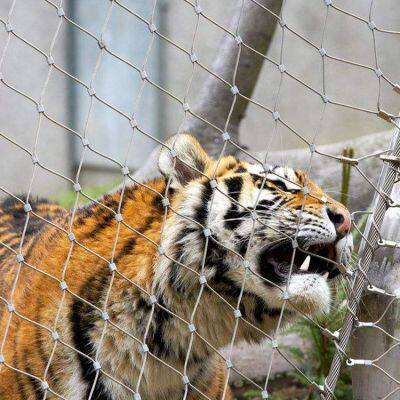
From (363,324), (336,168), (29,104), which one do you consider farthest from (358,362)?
(29,104)

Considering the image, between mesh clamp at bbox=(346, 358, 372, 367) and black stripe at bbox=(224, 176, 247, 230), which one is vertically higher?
black stripe at bbox=(224, 176, 247, 230)

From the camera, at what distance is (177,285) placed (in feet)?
9.44

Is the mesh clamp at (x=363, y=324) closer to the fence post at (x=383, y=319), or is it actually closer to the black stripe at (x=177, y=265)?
the fence post at (x=383, y=319)

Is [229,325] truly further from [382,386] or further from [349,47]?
[349,47]

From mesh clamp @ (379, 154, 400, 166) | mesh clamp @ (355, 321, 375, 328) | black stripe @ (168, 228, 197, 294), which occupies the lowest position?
black stripe @ (168, 228, 197, 294)

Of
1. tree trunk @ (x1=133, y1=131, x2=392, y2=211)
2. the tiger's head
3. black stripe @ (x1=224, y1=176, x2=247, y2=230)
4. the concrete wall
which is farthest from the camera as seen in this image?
the concrete wall

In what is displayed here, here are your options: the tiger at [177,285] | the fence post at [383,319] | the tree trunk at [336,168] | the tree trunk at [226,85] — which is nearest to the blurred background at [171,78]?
the tree trunk at [336,168]

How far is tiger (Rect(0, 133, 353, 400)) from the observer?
283 cm

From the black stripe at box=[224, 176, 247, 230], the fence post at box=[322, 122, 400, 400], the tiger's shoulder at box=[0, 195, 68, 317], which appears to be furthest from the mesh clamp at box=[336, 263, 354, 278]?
the tiger's shoulder at box=[0, 195, 68, 317]

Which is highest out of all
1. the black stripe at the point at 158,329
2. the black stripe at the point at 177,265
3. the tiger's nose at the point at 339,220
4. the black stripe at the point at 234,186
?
the tiger's nose at the point at 339,220

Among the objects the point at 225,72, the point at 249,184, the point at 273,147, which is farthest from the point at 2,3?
the point at 249,184

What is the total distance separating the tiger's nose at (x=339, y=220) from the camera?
2785 mm

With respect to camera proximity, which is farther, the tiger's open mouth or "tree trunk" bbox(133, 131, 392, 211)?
"tree trunk" bbox(133, 131, 392, 211)

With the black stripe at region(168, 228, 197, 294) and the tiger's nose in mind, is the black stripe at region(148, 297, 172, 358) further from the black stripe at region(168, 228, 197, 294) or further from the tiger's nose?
the tiger's nose
